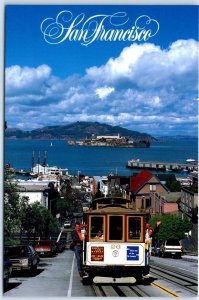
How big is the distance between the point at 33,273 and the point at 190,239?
336 inches

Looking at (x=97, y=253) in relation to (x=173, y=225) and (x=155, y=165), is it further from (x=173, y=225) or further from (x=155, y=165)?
(x=173, y=225)

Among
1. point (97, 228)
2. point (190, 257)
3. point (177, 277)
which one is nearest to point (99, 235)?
point (97, 228)

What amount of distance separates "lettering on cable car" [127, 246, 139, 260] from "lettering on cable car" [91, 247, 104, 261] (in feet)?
2.19

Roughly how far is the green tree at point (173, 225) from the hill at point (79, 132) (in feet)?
13.7

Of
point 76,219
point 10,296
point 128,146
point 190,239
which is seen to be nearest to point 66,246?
point 190,239

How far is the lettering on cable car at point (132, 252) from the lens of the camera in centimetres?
2122

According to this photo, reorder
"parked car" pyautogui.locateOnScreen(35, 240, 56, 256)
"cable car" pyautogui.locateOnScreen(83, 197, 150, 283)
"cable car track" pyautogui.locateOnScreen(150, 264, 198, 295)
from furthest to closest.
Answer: "parked car" pyautogui.locateOnScreen(35, 240, 56, 256) → "cable car" pyautogui.locateOnScreen(83, 197, 150, 283) → "cable car track" pyautogui.locateOnScreen(150, 264, 198, 295)

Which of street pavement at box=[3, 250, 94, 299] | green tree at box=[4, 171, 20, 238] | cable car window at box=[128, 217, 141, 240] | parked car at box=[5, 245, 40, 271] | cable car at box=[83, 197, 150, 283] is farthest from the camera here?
green tree at box=[4, 171, 20, 238]

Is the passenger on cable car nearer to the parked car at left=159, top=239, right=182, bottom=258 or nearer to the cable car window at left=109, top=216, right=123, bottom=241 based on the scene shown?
the cable car window at left=109, top=216, right=123, bottom=241

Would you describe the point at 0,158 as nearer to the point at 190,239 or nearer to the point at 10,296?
the point at 10,296

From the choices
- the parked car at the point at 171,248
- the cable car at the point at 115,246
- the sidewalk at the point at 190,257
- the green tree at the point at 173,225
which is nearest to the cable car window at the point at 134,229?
the cable car at the point at 115,246

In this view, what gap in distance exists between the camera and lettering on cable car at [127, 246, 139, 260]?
69.6 ft

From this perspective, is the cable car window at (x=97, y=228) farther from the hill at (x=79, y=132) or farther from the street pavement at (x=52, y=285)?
the hill at (x=79, y=132)

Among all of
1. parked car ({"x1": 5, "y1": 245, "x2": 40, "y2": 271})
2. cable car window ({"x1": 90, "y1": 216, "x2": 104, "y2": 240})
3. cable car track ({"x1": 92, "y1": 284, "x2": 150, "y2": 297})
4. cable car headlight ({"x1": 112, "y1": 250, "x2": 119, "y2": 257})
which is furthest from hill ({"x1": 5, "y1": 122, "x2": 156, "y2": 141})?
cable car track ({"x1": 92, "y1": 284, "x2": 150, "y2": 297})
